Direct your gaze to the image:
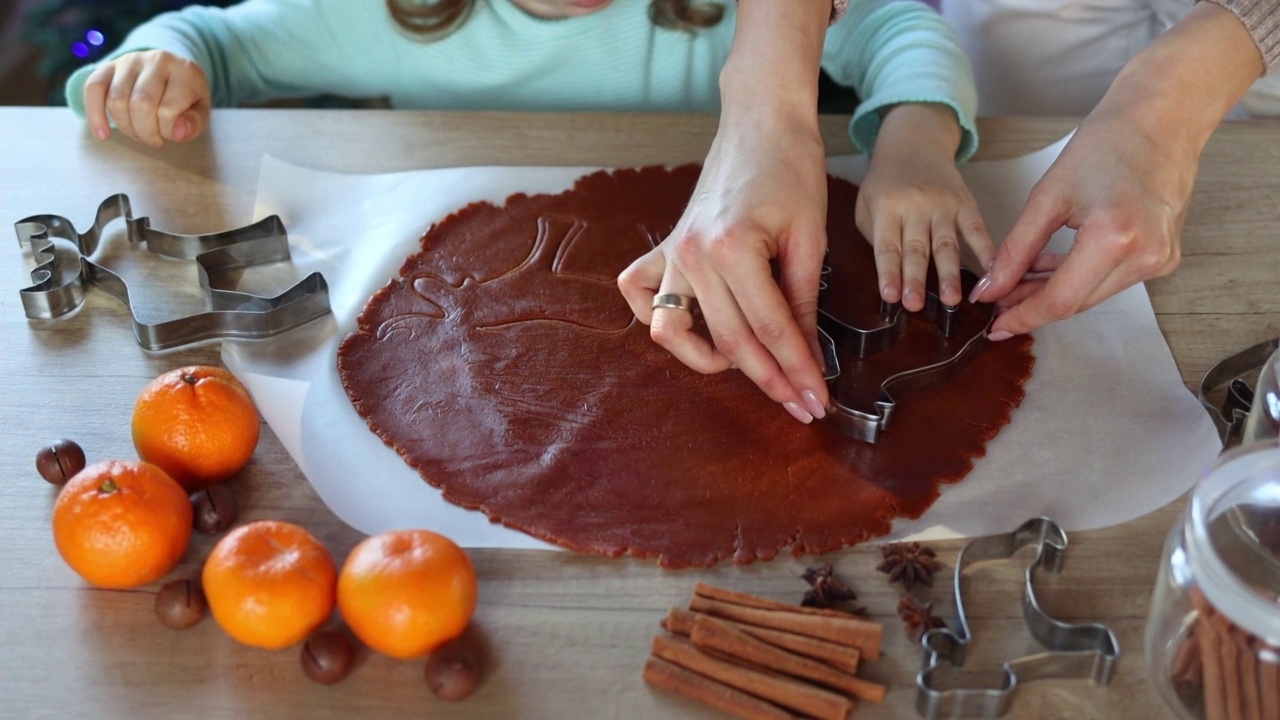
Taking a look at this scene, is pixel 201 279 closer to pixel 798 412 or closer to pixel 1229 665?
pixel 798 412

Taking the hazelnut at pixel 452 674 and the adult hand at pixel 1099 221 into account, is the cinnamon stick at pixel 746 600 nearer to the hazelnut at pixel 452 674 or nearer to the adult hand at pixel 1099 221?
the hazelnut at pixel 452 674

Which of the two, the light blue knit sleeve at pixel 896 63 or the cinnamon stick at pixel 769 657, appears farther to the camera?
the light blue knit sleeve at pixel 896 63

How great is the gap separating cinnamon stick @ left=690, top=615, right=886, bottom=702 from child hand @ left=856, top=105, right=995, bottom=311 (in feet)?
1.89

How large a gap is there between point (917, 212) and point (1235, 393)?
0.47m

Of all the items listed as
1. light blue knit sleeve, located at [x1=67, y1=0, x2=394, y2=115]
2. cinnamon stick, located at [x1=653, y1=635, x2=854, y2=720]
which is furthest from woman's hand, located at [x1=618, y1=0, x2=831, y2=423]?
light blue knit sleeve, located at [x1=67, y1=0, x2=394, y2=115]

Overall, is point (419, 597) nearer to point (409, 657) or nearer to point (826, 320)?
point (409, 657)

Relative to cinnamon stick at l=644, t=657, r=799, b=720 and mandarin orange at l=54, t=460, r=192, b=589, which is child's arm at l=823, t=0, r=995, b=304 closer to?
cinnamon stick at l=644, t=657, r=799, b=720

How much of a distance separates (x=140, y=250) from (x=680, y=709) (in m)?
1.12

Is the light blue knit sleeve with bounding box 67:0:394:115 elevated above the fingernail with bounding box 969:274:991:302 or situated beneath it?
elevated above

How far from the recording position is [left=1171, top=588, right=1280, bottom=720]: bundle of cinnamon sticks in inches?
34.0

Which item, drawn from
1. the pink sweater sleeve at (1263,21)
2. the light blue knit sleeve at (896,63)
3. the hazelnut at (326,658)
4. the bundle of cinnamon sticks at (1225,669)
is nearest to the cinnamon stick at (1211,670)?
the bundle of cinnamon sticks at (1225,669)

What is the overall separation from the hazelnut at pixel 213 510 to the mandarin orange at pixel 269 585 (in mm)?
120

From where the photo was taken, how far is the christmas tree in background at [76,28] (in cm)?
243

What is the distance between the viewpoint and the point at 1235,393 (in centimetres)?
136
